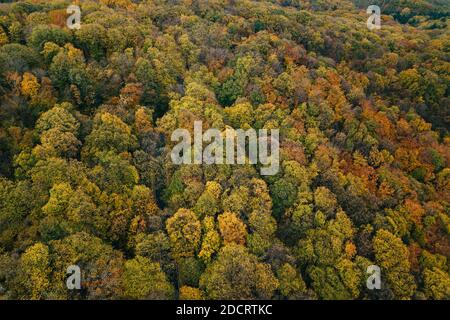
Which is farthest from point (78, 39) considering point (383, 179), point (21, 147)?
point (383, 179)

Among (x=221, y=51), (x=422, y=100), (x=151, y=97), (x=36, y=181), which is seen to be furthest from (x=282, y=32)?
(x=36, y=181)

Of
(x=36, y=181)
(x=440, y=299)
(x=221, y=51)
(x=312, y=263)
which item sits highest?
(x=221, y=51)

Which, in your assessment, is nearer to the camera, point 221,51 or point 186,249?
point 186,249

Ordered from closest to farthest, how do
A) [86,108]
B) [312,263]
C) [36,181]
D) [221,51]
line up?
[36,181] < [312,263] < [86,108] < [221,51]

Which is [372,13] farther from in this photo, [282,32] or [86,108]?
[86,108]

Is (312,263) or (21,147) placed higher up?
(21,147)

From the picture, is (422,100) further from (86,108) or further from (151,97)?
(86,108)
